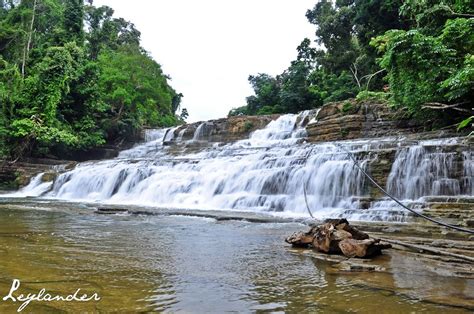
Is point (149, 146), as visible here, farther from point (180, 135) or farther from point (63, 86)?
point (63, 86)

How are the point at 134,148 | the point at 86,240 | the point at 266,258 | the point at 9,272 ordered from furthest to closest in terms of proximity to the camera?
1. the point at 134,148
2. the point at 86,240
3. the point at 266,258
4. the point at 9,272

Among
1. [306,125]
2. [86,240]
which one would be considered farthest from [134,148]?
[86,240]

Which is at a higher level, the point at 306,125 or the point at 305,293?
the point at 306,125

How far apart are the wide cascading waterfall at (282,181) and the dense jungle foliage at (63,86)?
535cm

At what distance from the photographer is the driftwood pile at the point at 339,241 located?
13.2 ft

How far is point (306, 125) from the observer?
20.2 meters

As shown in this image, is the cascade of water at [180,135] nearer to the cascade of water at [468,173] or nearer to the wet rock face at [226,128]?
the wet rock face at [226,128]

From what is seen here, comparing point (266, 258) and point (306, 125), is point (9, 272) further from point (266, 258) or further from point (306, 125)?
point (306, 125)

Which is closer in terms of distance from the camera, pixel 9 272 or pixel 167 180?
pixel 9 272

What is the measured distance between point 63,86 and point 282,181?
722 inches

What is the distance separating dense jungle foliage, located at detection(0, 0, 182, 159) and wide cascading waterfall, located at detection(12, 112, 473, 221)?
17.6ft

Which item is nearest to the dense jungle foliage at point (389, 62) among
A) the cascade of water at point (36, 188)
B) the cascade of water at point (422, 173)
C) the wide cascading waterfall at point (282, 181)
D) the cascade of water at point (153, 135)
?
the cascade of water at point (422, 173)

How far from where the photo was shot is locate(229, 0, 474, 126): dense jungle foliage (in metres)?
9.90

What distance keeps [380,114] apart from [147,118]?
70.2 feet
